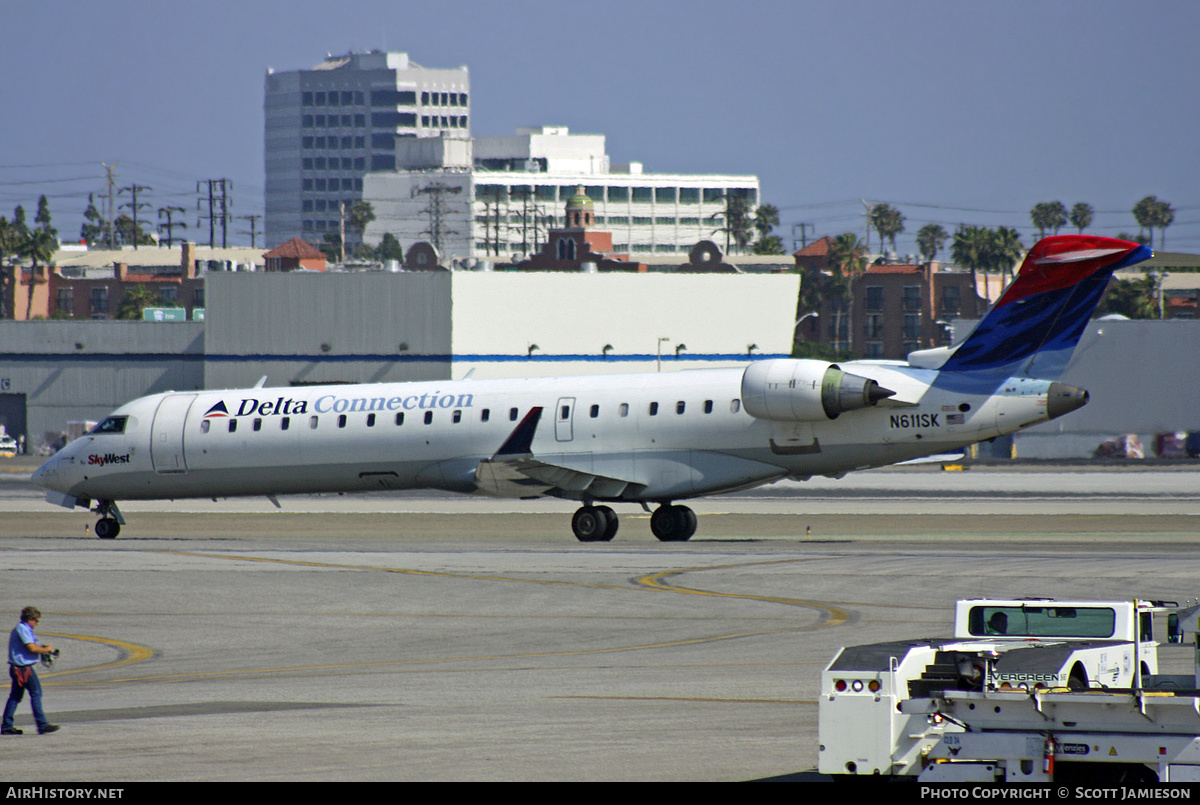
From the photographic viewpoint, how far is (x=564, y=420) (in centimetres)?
3434

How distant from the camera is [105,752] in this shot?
12.4m

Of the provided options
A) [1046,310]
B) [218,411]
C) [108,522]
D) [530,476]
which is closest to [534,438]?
[530,476]

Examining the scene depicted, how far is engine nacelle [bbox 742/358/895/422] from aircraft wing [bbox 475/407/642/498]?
12.1ft

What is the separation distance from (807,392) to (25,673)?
20487 mm

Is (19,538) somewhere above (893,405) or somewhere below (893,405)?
below

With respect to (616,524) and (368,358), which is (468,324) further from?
(616,524)

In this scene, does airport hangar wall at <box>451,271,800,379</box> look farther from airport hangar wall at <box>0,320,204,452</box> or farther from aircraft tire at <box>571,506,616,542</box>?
aircraft tire at <box>571,506,616,542</box>

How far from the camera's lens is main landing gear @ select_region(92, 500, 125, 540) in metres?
36.0

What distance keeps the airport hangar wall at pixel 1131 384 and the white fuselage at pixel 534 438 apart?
146 ft

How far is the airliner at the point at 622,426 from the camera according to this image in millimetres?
31109

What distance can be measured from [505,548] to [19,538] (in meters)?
12.3

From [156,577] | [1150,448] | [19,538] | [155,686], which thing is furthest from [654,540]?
[1150,448]

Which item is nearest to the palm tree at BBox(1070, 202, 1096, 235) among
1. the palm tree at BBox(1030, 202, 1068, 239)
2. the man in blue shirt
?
the palm tree at BBox(1030, 202, 1068, 239)

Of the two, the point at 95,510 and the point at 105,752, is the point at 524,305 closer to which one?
the point at 95,510
